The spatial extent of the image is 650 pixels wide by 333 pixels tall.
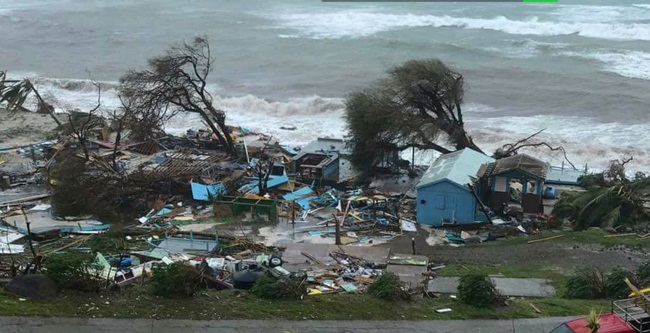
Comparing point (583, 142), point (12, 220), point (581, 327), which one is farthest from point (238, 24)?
point (581, 327)

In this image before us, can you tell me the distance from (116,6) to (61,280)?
81.4 m

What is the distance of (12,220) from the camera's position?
73.3 ft

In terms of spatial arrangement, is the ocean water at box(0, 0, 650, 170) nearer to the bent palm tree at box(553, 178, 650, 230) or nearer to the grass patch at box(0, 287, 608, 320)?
the bent palm tree at box(553, 178, 650, 230)

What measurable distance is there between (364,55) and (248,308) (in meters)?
47.3

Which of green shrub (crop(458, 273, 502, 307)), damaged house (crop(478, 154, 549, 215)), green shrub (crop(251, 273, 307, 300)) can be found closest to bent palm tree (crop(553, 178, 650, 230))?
damaged house (crop(478, 154, 549, 215))

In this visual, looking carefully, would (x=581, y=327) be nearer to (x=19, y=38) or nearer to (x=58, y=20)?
(x=19, y=38)

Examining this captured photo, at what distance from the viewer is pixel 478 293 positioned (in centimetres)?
1335

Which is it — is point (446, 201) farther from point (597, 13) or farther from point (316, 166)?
point (597, 13)

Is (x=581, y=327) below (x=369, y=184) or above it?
above

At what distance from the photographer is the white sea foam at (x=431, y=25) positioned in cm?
6356

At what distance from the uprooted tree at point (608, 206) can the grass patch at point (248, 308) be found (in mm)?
9043

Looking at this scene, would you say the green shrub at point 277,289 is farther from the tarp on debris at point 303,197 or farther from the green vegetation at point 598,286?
the tarp on debris at point 303,197

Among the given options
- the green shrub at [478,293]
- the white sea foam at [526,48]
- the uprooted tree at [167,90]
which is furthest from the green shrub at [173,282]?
the white sea foam at [526,48]

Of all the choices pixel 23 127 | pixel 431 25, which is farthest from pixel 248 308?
pixel 431 25
